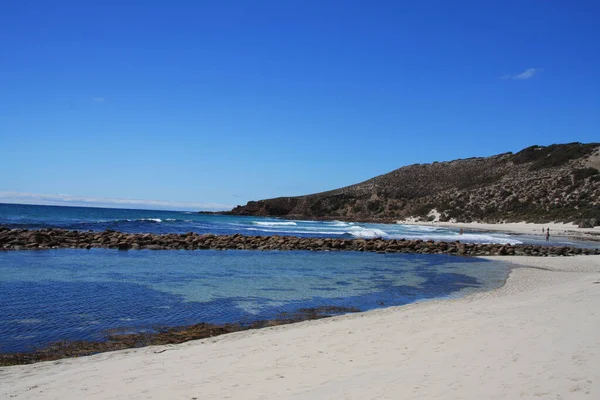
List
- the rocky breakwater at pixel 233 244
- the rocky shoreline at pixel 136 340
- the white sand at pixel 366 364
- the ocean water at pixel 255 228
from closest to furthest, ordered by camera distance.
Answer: the white sand at pixel 366 364 → the rocky shoreline at pixel 136 340 → the rocky breakwater at pixel 233 244 → the ocean water at pixel 255 228

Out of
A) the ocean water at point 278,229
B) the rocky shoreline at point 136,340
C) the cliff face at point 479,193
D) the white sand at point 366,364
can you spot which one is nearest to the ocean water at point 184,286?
the rocky shoreline at point 136,340

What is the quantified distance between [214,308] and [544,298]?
833 centimetres

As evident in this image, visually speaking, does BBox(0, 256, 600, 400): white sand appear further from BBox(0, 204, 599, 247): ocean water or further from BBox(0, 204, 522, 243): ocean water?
BBox(0, 204, 522, 243): ocean water

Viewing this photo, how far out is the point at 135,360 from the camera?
275 inches

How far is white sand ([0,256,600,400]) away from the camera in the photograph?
5.14 m

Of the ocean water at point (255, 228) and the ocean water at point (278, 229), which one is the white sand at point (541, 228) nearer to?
the ocean water at point (278, 229)

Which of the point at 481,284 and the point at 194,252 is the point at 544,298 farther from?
the point at 194,252

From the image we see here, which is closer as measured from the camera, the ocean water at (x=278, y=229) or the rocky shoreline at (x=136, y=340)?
the rocky shoreline at (x=136, y=340)

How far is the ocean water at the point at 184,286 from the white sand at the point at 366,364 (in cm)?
214

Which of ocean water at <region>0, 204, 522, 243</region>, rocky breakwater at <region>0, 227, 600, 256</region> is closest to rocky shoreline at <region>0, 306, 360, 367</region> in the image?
rocky breakwater at <region>0, 227, 600, 256</region>

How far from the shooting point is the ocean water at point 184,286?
32.4ft

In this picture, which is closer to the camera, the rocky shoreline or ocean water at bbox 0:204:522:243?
the rocky shoreline

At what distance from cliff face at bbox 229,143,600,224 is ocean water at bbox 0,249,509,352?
128 feet

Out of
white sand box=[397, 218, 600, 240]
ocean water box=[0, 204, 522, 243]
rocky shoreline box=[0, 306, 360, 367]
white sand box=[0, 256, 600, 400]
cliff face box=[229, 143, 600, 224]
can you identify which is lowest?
rocky shoreline box=[0, 306, 360, 367]
